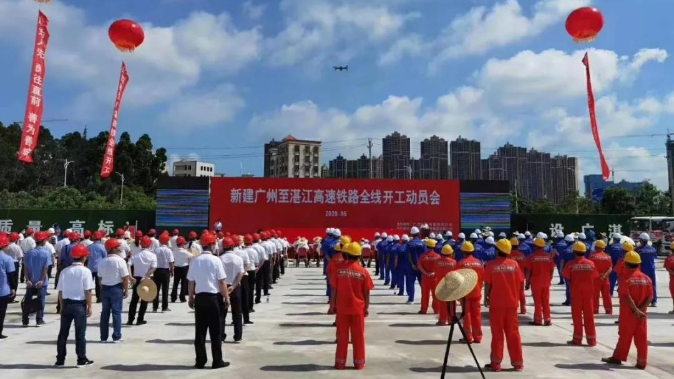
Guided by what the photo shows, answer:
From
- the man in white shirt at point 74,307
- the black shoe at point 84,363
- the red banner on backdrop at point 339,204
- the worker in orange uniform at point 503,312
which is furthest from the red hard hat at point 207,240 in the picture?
the red banner on backdrop at point 339,204

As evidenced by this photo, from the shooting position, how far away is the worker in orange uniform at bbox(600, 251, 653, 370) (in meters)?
7.53

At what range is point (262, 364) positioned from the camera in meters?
7.70

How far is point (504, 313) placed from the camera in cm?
751

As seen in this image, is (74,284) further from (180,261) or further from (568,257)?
(568,257)

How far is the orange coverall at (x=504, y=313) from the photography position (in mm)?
7387

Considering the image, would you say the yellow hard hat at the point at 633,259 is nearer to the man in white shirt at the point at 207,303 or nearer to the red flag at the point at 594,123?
the man in white shirt at the point at 207,303

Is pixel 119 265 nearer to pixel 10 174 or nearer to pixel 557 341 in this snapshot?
pixel 557 341

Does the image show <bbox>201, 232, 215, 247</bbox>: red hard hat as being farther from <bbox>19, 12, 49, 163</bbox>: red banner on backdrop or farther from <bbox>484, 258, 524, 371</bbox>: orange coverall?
<bbox>19, 12, 49, 163</bbox>: red banner on backdrop

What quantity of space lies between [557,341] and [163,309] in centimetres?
867

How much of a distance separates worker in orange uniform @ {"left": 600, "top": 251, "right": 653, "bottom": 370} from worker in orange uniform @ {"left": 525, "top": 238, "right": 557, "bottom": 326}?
10.1ft

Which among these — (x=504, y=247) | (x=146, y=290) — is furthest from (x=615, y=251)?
(x=146, y=290)

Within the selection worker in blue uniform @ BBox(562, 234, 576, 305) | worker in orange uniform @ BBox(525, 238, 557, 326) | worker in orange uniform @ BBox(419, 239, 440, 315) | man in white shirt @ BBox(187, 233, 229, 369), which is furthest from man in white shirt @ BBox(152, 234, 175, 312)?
worker in blue uniform @ BBox(562, 234, 576, 305)

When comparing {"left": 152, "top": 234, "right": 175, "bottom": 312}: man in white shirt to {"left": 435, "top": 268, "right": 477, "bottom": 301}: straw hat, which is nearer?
{"left": 435, "top": 268, "right": 477, "bottom": 301}: straw hat

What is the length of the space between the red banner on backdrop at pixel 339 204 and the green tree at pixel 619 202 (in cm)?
3341
